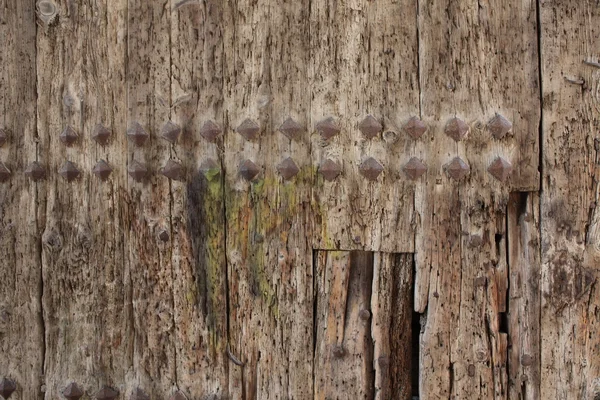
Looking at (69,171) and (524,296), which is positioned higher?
(69,171)

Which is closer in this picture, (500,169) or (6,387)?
(500,169)

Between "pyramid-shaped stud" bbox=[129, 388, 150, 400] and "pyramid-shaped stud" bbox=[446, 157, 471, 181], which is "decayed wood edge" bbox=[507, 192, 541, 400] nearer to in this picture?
"pyramid-shaped stud" bbox=[446, 157, 471, 181]

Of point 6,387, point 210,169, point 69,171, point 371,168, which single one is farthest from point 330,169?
point 6,387

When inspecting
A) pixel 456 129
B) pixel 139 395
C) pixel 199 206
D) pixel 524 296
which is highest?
pixel 456 129

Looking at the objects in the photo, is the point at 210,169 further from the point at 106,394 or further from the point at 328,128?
the point at 106,394

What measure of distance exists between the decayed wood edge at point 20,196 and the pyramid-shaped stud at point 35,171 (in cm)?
1

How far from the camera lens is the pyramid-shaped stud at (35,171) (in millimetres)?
1171

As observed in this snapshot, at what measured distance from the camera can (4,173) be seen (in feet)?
3.87

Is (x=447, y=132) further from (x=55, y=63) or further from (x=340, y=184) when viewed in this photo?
(x=55, y=63)

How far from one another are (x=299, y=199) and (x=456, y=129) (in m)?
0.30

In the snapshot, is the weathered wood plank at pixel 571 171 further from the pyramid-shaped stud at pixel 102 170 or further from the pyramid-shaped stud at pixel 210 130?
the pyramid-shaped stud at pixel 102 170

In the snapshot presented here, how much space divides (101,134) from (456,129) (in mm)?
626

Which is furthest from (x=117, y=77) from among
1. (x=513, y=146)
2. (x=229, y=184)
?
(x=513, y=146)

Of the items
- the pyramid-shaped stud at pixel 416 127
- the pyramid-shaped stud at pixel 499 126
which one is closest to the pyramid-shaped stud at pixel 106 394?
the pyramid-shaped stud at pixel 416 127
